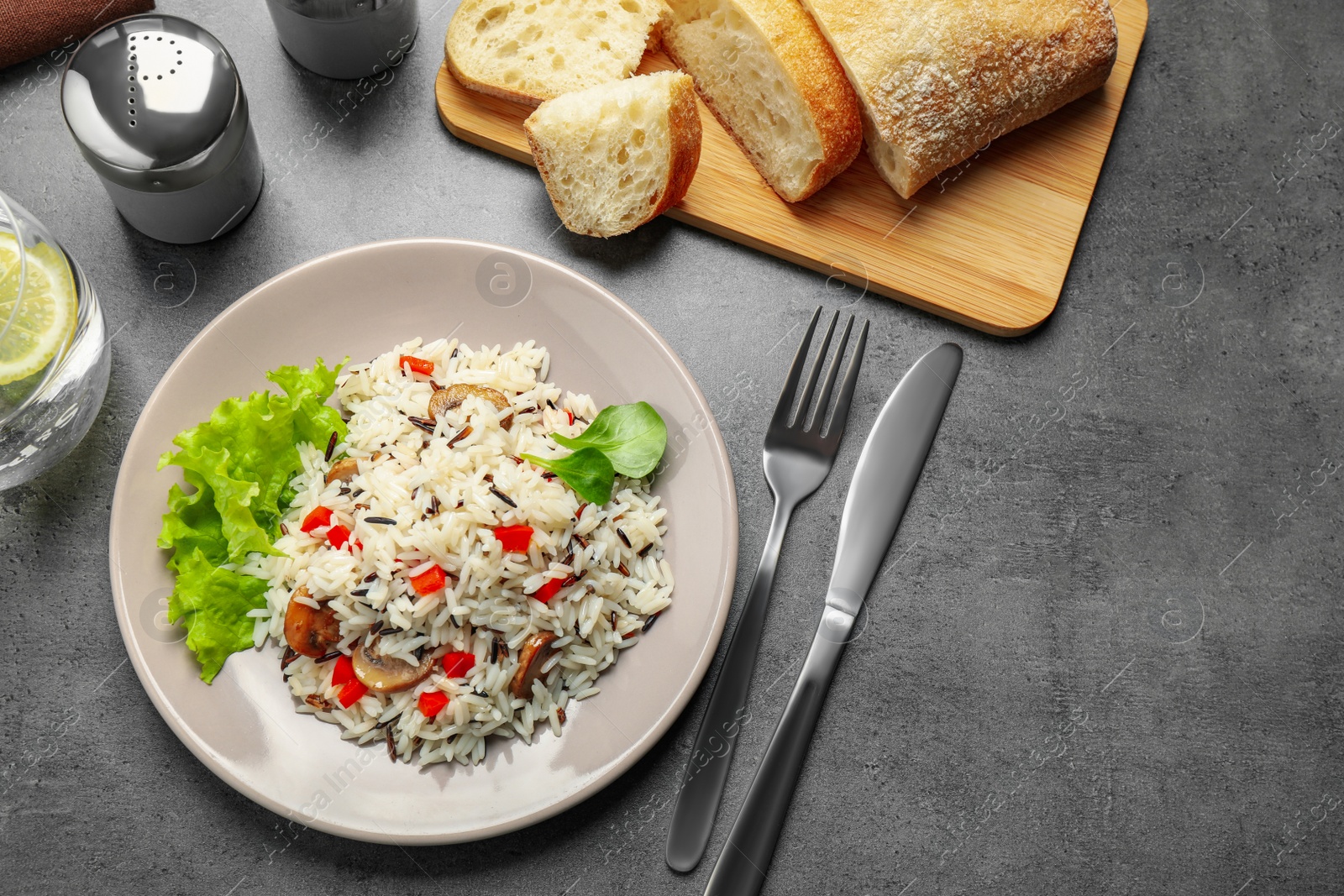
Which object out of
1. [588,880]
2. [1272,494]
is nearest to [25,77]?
[588,880]

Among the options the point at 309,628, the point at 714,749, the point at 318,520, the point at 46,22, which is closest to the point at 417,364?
the point at 318,520

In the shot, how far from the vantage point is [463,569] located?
184 cm

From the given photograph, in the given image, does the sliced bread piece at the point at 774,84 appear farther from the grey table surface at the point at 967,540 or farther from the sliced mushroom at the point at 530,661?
the sliced mushroom at the point at 530,661

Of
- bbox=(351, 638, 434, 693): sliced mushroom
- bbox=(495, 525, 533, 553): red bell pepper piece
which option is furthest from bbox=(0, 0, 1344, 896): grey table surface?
bbox=(495, 525, 533, 553): red bell pepper piece

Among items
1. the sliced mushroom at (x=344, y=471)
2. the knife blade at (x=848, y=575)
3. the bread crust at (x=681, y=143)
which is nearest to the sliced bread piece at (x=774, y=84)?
the bread crust at (x=681, y=143)

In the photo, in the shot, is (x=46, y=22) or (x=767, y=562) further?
(x=46, y=22)

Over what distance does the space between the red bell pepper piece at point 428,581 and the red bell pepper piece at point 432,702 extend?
8.8 inches

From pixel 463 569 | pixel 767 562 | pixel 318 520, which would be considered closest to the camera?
pixel 463 569

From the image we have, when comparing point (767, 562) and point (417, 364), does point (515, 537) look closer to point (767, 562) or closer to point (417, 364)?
point (417, 364)

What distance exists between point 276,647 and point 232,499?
0.35 m

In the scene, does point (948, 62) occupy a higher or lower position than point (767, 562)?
higher

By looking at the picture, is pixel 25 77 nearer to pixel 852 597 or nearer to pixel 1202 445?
pixel 852 597

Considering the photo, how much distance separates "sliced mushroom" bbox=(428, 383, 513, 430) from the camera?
204cm

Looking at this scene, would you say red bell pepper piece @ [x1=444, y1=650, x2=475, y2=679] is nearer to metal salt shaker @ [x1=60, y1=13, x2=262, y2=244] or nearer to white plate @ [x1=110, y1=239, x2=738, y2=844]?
white plate @ [x1=110, y1=239, x2=738, y2=844]
